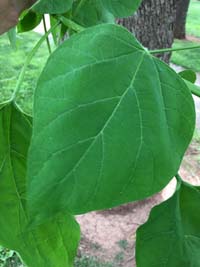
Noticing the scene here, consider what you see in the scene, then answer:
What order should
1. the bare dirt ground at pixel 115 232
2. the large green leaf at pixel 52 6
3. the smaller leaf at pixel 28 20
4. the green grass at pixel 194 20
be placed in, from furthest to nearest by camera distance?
the green grass at pixel 194 20
the bare dirt ground at pixel 115 232
the smaller leaf at pixel 28 20
the large green leaf at pixel 52 6

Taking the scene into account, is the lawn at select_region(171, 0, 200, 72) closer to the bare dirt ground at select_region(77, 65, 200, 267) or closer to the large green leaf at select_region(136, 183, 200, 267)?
the bare dirt ground at select_region(77, 65, 200, 267)

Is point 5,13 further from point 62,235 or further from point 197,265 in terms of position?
point 197,265

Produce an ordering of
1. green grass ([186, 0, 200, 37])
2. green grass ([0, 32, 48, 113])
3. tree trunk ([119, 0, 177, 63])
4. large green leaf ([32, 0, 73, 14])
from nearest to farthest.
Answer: large green leaf ([32, 0, 73, 14]), tree trunk ([119, 0, 177, 63]), green grass ([0, 32, 48, 113]), green grass ([186, 0, 200, 37])

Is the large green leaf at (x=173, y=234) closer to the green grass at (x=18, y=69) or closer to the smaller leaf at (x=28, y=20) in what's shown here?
the smaller leaf at (x=28, y=20)

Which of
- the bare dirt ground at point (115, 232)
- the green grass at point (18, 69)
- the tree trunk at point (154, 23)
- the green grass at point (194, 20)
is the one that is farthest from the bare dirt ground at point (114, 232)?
the green grass at point (194, 20)

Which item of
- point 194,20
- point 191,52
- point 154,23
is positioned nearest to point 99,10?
point 154,23

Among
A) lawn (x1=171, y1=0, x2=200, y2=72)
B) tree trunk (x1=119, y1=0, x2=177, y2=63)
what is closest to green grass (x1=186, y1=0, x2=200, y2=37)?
lawn (x1=171, y1=0, x2=200, y2=72)
